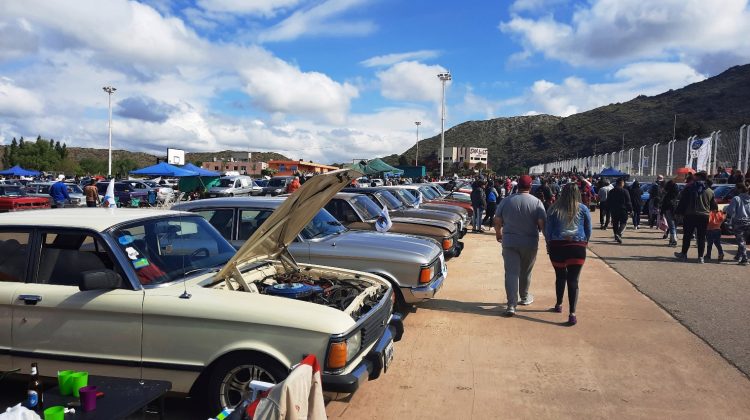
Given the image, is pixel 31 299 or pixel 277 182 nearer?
pixel 31 299

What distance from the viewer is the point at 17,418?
2.41 metres

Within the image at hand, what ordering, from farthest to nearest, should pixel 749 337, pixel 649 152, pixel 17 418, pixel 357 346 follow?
pixel 649 152
pixel 749 337
pixel 357 346
pixel 17 418

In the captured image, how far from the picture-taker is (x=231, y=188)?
30031mm

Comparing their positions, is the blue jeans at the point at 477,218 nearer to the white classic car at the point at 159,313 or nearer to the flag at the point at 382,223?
the flag at the point at 382,223

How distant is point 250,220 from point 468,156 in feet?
344

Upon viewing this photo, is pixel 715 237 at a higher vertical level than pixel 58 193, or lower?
lower

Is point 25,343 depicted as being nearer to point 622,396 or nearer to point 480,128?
point 622,396

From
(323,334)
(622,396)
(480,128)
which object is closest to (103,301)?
(323,334)

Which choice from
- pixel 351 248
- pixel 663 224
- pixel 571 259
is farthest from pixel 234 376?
pixel 663 224

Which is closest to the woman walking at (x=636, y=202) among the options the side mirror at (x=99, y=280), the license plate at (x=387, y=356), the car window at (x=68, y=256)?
the license plate at (x=387, y=356)

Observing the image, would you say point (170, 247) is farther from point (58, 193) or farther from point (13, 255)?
point (58, 193)

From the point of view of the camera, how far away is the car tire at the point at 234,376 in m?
3.66

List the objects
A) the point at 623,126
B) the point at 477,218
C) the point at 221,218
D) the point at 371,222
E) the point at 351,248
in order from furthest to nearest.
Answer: the point at 623,126 → the point at 477,218 → the point at 371,222 → the point at 221,218 → the point at 351,248

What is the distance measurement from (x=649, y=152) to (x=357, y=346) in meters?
38.9
